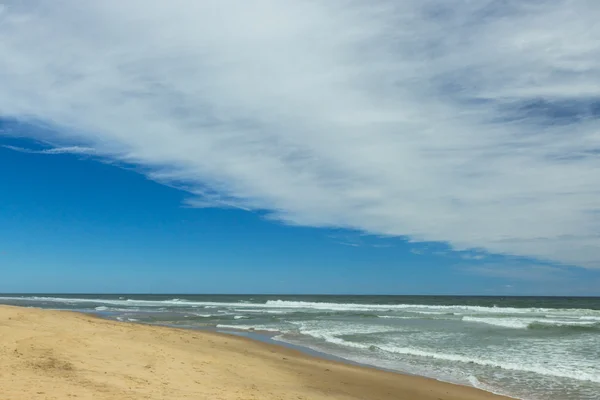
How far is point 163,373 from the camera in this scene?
9.29 meters

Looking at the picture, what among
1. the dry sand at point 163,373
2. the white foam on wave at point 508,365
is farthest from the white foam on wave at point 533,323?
the dry sand at point 163,373

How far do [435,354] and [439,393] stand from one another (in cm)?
592

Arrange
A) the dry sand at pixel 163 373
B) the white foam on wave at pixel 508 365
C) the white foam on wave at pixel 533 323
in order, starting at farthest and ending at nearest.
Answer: the white foam on wave at pixel 533 323, the white foam on wave at pixel 508 365, the dry sand at pixel 163 373

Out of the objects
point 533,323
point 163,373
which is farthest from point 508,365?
point 533,323

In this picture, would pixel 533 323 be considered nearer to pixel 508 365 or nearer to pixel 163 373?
pixel 508 365

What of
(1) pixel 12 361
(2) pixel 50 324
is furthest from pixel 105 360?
(2) pixel 50 324

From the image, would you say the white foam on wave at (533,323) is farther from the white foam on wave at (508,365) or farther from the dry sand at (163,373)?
the dry sand at (163,373)

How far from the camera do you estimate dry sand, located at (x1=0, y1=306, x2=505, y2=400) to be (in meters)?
7.43

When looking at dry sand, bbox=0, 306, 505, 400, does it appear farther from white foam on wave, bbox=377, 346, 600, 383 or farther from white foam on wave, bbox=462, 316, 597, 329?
white foam on wave, bbox=462, 316, 597, 329

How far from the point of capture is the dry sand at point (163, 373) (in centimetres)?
743

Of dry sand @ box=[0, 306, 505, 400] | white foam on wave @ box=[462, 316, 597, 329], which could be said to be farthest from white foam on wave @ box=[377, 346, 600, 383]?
white foam on wave @ box=[462, 316, 597, 329]

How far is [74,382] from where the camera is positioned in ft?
24.6

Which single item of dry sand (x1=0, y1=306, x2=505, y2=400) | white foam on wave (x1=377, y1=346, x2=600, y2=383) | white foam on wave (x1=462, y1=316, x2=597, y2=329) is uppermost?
dry sand (x1=0, y1=306, x2=505, y2=400)

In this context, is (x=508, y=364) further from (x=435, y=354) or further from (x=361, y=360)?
(x=361, y=360)
